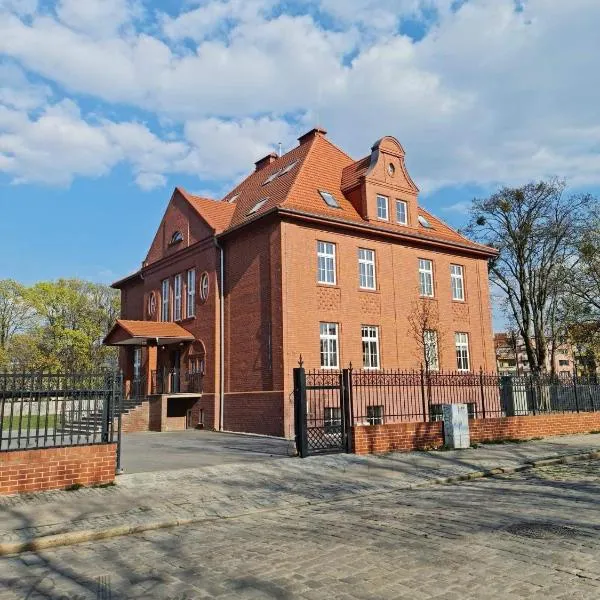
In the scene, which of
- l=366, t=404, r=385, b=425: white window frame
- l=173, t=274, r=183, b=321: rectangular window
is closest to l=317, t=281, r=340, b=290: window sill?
l=366, t=404, r=385, b=425: white window frame

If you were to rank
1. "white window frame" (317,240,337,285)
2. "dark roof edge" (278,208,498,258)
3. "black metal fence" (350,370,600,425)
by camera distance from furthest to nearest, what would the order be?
"white window frame" (317,240,337,285), "dark roof edge" (278,208,498,258), "black metal fence" (350,370,600,425)

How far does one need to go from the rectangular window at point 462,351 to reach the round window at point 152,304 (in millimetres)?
15302

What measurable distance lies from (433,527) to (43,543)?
4.85m

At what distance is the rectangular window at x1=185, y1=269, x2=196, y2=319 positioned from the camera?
26.0m

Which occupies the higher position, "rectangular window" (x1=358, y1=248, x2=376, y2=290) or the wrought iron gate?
"rectangular window" (x1=358, y1=248, x2=376, y2=290)

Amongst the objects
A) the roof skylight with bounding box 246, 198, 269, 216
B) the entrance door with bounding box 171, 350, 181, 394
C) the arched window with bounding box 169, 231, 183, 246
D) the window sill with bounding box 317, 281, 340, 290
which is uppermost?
the roof skylight with bounding box 246, 198, 269, 216

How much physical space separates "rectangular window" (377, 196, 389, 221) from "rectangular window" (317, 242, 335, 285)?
3392 millimetres

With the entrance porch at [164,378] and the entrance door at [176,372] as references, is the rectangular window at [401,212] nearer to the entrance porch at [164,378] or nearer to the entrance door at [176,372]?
the entrance porch at [164,378]

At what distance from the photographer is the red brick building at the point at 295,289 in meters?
21.2

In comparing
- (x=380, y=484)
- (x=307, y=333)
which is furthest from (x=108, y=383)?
(x=307, y=333)

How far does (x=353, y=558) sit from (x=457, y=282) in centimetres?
2312

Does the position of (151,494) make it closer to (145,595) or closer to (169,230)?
(145,595)

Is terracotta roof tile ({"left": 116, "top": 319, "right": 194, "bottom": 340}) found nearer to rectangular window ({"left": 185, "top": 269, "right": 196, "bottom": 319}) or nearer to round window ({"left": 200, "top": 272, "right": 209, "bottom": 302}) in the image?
rectangular window ({"left": 185, "top": 269, "right": 196, "bottom": 319})

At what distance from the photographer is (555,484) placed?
34.4 ft
